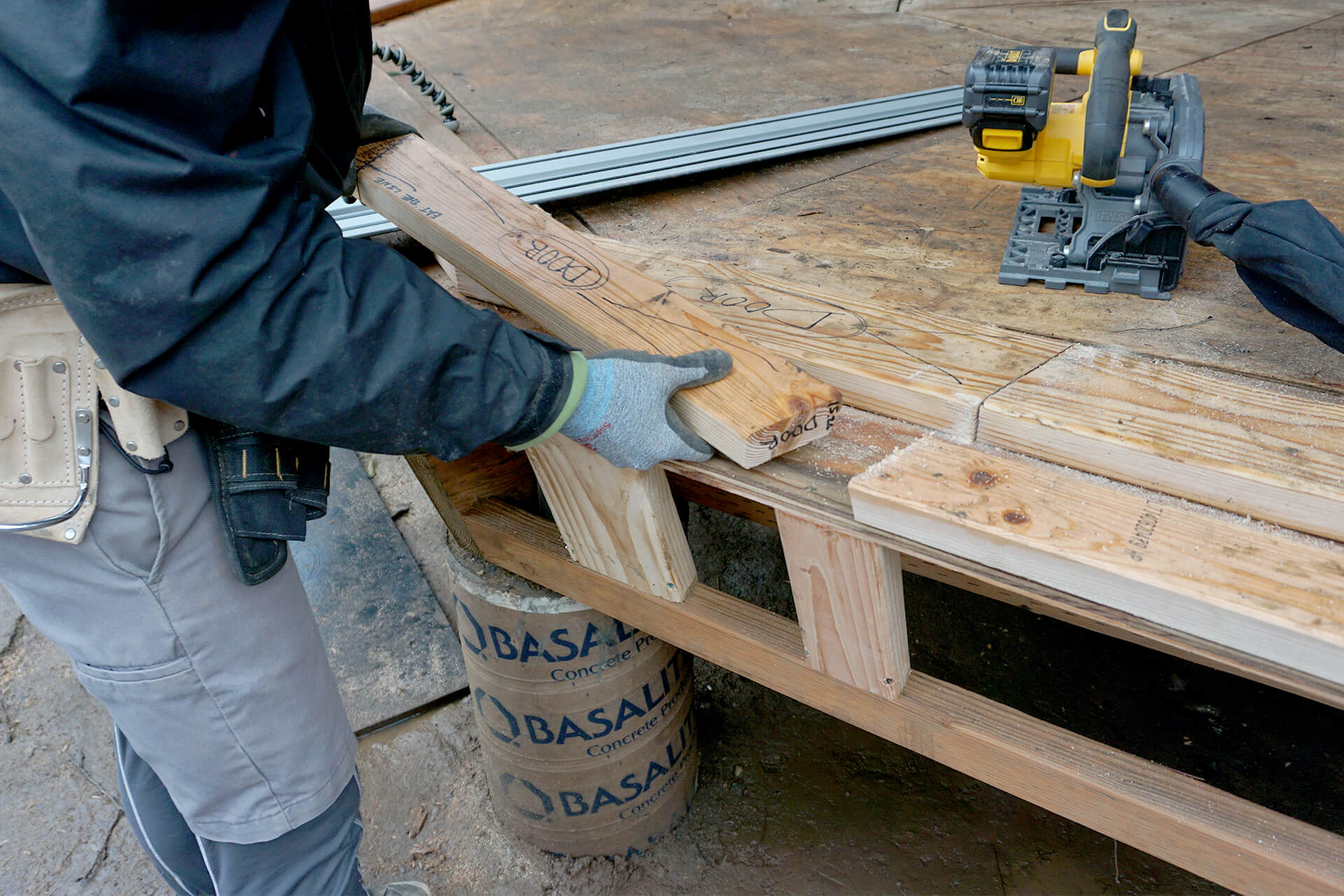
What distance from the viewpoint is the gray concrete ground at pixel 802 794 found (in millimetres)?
2410

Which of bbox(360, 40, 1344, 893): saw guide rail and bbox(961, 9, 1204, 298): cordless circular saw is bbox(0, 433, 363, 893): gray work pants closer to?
bbox(360, 40, 1344, 893): saw guide rail

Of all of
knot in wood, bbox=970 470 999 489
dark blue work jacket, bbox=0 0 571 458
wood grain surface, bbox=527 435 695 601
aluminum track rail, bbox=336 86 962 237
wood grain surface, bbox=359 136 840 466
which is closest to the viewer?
dark blue work jacket, bbox=0 0 571 458

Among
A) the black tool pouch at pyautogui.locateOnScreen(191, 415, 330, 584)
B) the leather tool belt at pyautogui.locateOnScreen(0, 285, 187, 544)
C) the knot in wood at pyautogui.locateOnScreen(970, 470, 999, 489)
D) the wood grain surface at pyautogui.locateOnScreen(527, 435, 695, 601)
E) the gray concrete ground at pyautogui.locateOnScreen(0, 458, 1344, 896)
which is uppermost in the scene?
the leather tool belt at pyautogui.locateOnScreen(0, 285, 187, 544)

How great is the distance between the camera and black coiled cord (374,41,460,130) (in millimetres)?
2965

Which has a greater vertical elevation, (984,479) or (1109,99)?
(1109,99)

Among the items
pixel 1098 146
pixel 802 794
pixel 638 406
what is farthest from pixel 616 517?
pixel 802 794

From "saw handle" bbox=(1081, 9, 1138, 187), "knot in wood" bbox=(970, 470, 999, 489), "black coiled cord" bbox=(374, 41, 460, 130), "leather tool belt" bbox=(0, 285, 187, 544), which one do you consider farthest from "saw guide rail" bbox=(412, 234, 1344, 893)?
"black coiled cord" bbox=(374, 41, 460, 130)

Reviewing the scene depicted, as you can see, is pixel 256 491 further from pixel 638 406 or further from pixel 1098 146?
pixel 1098 146

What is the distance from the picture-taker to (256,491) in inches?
54.9

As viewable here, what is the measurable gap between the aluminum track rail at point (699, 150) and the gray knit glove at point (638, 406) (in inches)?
41.0

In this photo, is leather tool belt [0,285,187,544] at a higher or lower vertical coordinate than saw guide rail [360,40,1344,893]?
higher

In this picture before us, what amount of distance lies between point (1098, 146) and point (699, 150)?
109 centimetres

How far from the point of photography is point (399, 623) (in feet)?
10.5

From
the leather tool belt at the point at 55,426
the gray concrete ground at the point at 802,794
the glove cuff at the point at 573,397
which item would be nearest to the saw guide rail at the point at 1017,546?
the glove cuff at the point at 573,397
